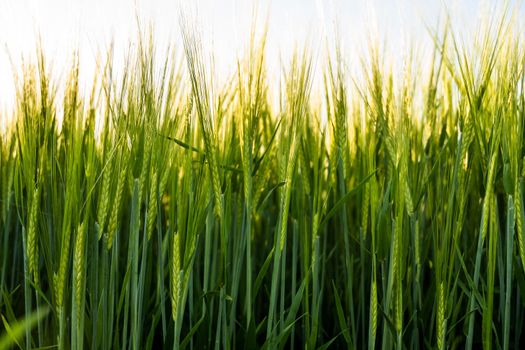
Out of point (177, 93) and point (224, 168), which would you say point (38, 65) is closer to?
point (177, 93)

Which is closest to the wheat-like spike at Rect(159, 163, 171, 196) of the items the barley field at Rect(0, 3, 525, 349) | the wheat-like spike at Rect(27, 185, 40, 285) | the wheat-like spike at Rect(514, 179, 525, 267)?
the barley field at Rect(0, 3, 525, 349)

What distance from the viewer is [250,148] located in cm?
103

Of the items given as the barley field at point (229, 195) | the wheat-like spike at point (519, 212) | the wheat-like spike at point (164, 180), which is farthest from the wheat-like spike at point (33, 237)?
the wheat-like spike at point (519, 212)

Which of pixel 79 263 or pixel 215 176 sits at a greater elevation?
pixel 215 176

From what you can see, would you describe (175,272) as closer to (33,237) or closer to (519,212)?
(33,237)

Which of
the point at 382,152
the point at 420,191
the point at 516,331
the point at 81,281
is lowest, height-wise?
the point at 516,331

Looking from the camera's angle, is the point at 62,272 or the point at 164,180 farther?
the point at 164,180

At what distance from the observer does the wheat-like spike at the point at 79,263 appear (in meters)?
0.87

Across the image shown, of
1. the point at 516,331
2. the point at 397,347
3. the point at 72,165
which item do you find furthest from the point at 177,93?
the point at 516,331

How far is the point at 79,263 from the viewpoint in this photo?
88cm

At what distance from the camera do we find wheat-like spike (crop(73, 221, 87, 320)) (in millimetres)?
867

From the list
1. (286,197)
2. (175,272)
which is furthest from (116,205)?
(286,197)

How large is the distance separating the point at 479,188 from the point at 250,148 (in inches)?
19.6

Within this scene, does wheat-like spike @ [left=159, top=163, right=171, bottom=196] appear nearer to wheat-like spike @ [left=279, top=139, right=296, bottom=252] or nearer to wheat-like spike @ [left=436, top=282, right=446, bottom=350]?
wheat-like spike @ [left=279, top=139, right=296, bottom=252]
